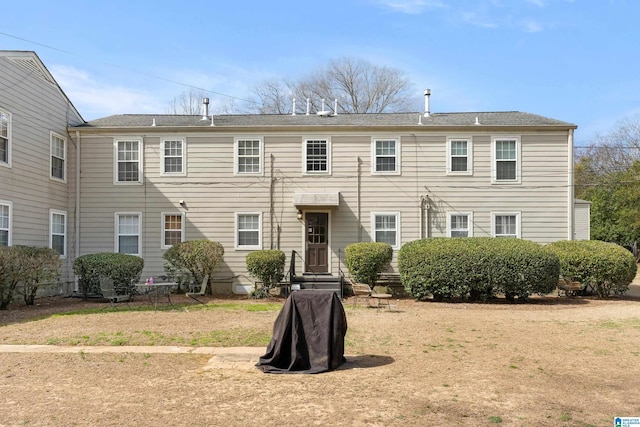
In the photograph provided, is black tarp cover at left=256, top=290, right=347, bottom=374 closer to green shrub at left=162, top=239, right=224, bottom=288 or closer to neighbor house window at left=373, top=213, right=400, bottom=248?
green shrub at left=162, top=239, right=224, bottom=288

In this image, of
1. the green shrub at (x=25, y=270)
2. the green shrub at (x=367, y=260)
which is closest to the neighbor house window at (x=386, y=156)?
the green shrub at (x=367, y=260)

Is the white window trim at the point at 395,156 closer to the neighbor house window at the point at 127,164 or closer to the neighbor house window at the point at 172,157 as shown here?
the neighbor house window at the point at 172,157

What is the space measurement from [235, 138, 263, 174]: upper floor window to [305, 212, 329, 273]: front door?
2396 millimetres

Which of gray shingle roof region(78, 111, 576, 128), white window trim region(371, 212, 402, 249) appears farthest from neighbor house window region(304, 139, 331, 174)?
white window trim region(371, 212, 402, 249)

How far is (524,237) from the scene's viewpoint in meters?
17.3

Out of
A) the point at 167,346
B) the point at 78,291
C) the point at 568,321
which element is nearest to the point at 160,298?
the point at 78,291

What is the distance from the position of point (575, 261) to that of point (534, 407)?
1099cm

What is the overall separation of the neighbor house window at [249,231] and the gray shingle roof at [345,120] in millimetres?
2987

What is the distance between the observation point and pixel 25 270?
43.2 feet

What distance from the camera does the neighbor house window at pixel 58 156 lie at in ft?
55.3

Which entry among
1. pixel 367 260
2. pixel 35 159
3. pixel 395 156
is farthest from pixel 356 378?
pixel 35 159

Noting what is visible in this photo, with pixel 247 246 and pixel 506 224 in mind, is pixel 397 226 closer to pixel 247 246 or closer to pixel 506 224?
pixel 506 224

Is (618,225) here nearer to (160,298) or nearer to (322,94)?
(322,94)

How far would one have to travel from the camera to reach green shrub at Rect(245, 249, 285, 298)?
1605cm
